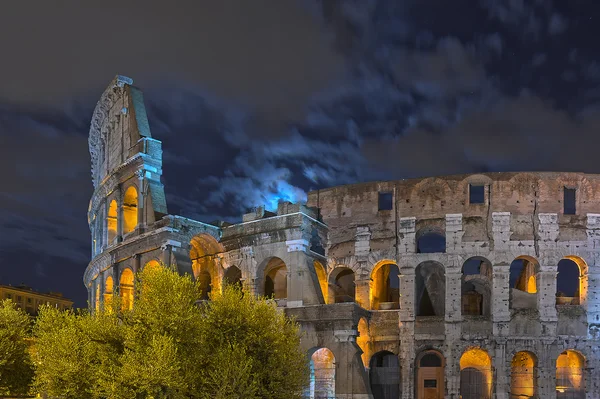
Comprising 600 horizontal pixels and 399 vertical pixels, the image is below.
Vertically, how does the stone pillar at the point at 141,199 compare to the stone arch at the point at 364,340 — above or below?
above

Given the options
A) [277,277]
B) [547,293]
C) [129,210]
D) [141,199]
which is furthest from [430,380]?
[129,210]

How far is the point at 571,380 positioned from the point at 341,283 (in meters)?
12.5

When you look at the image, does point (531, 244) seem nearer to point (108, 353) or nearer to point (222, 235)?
point (222, 235)

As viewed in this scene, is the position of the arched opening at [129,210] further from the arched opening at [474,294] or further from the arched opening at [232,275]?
the arched opening at [474,294]

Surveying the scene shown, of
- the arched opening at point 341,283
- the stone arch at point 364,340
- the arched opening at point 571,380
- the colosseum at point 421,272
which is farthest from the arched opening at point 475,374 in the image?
the arched opening at point 341,283

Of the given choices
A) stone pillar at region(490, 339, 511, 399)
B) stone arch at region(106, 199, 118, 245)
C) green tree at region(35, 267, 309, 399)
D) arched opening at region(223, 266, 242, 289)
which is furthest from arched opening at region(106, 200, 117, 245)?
stone pillar at region(490, 339, 511, 399)

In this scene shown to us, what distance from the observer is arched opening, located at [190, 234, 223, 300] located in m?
37.8

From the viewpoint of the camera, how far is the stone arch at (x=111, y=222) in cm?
4175

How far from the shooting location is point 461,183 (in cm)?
3475

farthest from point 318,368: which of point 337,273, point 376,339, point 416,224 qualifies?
point 416,224

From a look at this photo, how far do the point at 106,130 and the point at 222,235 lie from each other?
1349 centimetres

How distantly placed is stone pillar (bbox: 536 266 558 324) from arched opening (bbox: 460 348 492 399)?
132 inches

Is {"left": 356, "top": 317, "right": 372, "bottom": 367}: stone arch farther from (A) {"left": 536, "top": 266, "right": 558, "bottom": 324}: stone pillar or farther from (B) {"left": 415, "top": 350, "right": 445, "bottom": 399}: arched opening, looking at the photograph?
(A) {"left": 536, "top": 266, "right": 558, "bottom": 324}: stone pillar

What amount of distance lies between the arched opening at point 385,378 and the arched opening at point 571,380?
756cm
